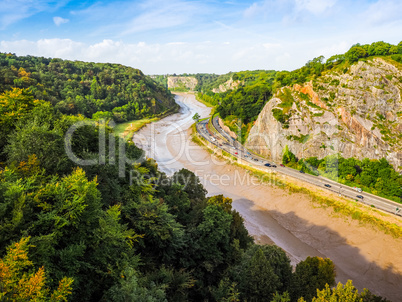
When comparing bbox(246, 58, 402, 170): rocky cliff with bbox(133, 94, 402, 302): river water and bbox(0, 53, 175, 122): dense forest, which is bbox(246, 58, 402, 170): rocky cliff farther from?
bbox(0, 53, 175, 122): dense forest

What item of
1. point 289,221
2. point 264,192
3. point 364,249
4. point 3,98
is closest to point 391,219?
point 364,249

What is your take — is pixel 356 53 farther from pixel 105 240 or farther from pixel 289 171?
pixel 105 240

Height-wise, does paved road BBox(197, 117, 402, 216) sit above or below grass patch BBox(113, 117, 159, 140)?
below

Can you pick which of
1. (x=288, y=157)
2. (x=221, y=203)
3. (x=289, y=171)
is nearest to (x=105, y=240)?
(x=221, y=203)

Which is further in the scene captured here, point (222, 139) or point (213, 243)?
point (222, 139)

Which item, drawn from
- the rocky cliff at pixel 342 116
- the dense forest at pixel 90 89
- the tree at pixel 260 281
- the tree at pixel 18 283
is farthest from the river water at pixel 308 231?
the dense forest at pixel 90 89

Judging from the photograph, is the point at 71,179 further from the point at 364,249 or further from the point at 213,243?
the point at 364,249

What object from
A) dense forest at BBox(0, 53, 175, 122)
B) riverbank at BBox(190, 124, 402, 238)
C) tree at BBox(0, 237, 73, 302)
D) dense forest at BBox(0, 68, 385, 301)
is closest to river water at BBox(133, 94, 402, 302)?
riverbank at BBox(190, 124, 402, 238)
